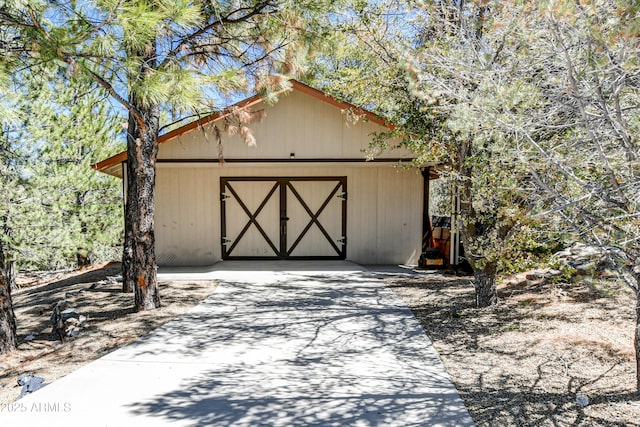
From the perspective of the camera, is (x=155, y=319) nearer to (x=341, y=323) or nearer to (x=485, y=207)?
(x=341, y=323)

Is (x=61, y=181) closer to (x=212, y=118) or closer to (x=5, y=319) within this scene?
(x=212, y=118)

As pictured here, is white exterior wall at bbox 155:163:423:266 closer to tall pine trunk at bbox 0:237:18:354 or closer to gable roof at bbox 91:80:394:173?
gable roof at bbox 91:80:394:173

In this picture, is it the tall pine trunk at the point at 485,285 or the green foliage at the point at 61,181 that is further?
the green foliage at the point at 61,181

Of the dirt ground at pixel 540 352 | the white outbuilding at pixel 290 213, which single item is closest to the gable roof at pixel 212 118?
the white outbuilding at pixel 290 213

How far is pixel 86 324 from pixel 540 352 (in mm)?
5608

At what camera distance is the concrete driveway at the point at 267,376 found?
3.05m


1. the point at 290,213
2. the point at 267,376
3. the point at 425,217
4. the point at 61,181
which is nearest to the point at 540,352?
the point at 267,376

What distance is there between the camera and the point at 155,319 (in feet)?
18.2

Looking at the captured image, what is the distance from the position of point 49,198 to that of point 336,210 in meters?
6.99

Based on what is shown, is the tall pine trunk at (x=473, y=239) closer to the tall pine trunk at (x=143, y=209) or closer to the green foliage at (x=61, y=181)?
the tall pine trunk at (x=143, y=209)

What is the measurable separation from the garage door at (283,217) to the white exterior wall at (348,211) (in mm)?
172

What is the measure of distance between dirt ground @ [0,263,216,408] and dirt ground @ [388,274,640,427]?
3.54m

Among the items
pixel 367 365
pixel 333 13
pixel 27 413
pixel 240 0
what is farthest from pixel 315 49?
pixel 27 413

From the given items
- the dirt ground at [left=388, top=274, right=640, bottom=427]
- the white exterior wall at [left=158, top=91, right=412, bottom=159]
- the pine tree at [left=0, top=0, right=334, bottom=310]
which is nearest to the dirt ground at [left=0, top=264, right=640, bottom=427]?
the dirt ground at [left=388, top=274, right=640, bottom=427]
